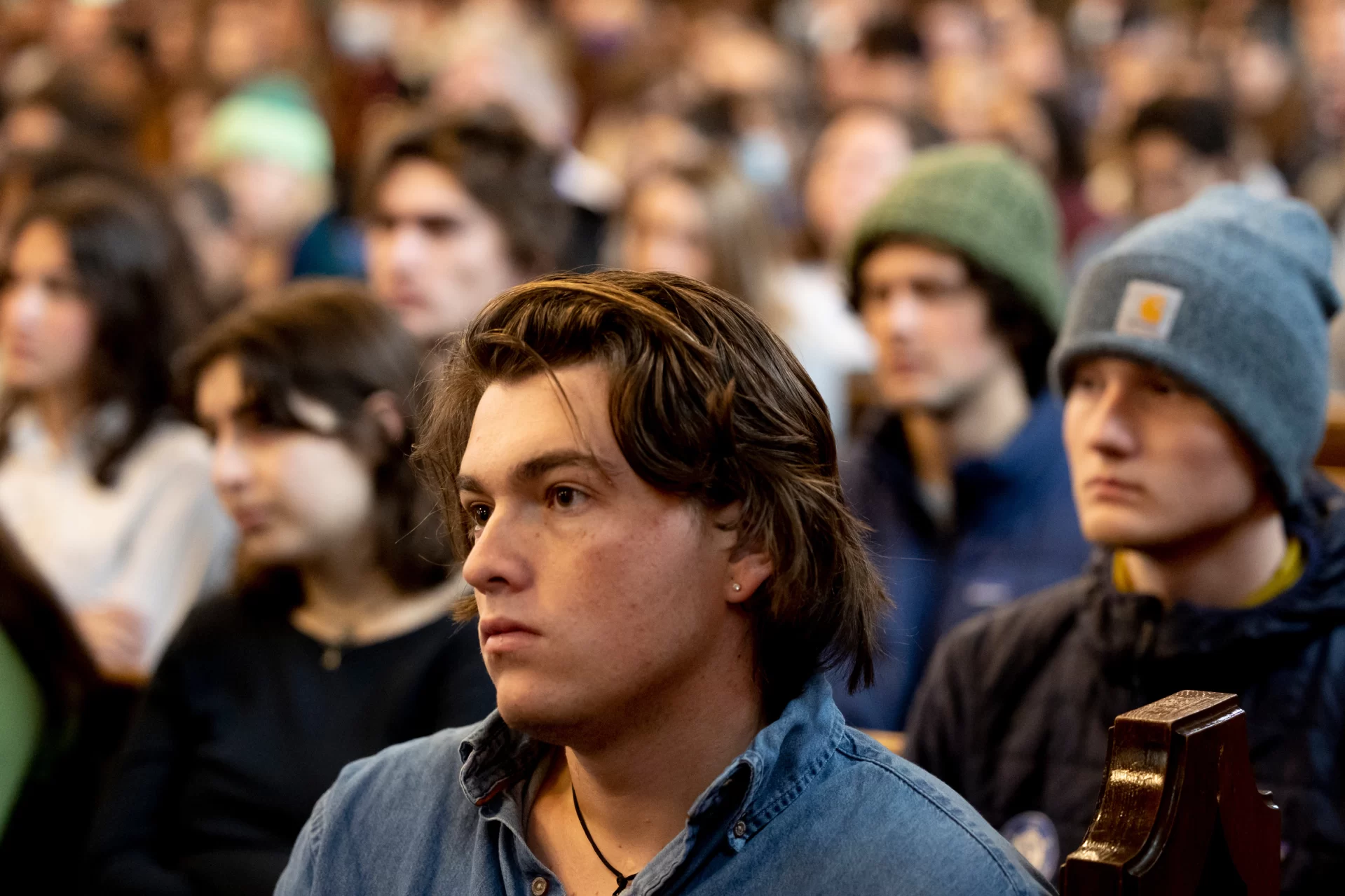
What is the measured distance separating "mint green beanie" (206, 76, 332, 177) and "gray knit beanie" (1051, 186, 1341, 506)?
4817mm

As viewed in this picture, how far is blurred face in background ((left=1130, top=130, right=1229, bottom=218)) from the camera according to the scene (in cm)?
489

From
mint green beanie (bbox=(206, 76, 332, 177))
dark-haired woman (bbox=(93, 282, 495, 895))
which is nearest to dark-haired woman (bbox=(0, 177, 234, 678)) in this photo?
dark-haired woman (bbox=(93, 282, 495, 895))

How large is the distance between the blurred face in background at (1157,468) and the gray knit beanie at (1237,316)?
0.03 metres

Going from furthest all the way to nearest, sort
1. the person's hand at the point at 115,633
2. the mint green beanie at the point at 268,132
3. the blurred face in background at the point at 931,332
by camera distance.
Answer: the mint green beanie at the point at 268,132 < the person's hand at the point at 115,633 < the blurred face in background at the point at 931,332

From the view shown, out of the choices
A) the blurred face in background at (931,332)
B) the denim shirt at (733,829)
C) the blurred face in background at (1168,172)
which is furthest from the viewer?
the blurred face in background at (1168,172)

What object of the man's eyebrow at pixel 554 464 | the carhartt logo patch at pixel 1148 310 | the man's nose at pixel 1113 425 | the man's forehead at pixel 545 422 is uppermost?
the carhartt logo patch at pixel 1148 310

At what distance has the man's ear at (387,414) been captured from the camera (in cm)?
249

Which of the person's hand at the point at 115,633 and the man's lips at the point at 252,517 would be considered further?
the person's hand at the point at 115,633

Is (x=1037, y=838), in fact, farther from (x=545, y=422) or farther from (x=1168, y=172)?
(x=1168, y=172)

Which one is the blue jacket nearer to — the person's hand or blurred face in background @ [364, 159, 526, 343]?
blurred face in background @ [364, 159, 526, 343]

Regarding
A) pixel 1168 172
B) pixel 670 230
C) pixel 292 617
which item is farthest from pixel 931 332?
pixel 1168 172

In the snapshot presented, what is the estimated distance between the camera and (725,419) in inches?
52.4

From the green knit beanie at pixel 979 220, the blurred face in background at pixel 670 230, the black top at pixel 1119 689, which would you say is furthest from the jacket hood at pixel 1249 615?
the blurred face in background at pixel 670 230

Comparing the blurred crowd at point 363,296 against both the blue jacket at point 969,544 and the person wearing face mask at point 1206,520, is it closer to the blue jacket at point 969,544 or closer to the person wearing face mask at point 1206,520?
the blue jacket at point 969,544
